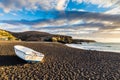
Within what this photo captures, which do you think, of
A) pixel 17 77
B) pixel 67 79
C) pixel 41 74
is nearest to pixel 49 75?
pixel 41 74

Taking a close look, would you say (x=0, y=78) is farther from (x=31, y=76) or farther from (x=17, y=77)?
(x=31, y=76)

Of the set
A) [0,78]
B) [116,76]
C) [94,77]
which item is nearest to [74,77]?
[94,77]

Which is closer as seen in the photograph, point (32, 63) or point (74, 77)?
point (74, 77)

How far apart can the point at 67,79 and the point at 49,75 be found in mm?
1678

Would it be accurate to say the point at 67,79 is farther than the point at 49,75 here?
No

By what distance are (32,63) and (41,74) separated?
14.9 ft

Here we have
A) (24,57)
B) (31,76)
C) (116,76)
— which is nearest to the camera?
(31,76)

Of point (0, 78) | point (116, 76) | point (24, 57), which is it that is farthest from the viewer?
point (24, 57)

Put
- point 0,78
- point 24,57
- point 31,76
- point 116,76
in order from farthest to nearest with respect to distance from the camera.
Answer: point 24,57 → point 116,76 → point 31,76 → point 0,78

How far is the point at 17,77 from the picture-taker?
11906mm

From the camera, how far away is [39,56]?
17.6m

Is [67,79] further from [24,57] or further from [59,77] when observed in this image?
[24,57]

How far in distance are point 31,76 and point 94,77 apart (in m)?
4.93

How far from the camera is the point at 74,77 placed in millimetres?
12680
